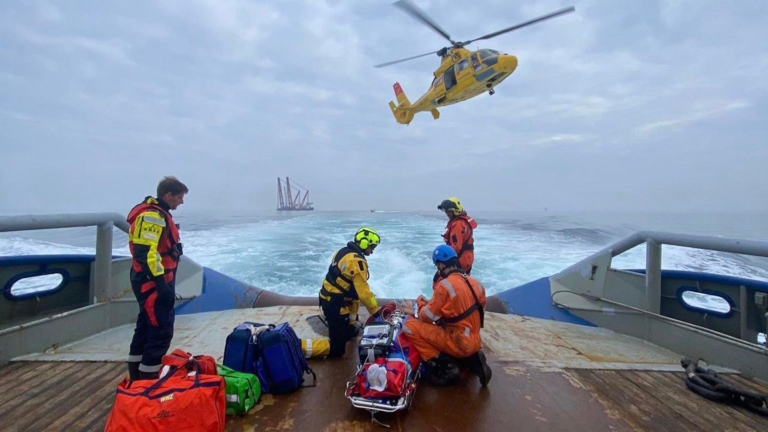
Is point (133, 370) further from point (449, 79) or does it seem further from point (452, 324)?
point (449, 79)

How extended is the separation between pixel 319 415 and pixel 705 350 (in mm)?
3289

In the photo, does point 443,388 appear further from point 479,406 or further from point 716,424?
point 716,424

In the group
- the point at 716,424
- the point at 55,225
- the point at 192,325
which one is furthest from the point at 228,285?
the point at 716,424

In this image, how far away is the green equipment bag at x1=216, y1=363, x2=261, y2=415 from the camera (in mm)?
2160

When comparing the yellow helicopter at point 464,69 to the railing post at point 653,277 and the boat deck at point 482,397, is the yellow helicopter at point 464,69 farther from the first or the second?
the boat deck at point 482,397

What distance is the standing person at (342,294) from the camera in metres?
3.08

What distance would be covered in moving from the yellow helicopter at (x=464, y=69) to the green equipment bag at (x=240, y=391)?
1013cm

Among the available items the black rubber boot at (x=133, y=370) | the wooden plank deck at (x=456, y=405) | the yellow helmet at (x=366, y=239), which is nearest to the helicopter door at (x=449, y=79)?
the yellow helmet at (x=366, y=239)

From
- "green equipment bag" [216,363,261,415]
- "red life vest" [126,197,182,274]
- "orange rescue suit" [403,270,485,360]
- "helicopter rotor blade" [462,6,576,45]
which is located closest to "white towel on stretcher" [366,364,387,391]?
"orange rescue suit" [403,270,485,360]

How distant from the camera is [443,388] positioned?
2.59m

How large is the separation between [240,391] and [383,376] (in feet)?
2.82

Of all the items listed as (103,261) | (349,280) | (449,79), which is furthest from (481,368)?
(449,79)

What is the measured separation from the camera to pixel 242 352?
8.11 feet

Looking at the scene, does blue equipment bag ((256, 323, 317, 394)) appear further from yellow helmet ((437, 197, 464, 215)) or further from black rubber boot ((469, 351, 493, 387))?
yellow helmet ((437, 197, 464, 215))
